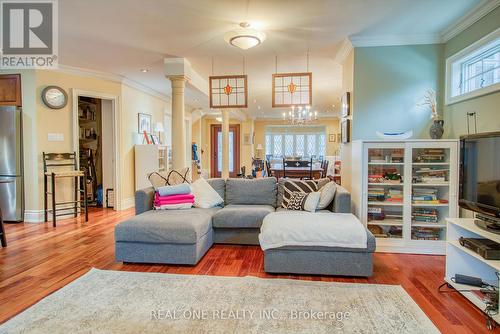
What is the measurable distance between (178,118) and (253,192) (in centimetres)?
171

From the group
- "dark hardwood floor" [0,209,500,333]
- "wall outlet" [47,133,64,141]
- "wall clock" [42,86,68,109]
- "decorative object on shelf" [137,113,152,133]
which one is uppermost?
"wall clock" [42,86,68,109]

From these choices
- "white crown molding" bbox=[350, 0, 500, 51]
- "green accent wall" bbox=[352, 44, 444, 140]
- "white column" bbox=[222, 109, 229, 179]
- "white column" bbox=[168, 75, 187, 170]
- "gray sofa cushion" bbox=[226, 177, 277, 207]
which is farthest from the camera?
"white column" bbox=[222, 109, 229, 179]

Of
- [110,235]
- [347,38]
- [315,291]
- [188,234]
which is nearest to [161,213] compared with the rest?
[188,234]

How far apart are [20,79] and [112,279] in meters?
3.96

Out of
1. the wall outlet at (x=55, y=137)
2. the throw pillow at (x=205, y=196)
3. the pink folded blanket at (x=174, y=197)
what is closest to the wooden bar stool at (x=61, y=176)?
the wall outlet at (x=55, y=137)

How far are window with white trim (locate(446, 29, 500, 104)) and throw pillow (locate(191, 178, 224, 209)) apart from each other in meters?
3.12

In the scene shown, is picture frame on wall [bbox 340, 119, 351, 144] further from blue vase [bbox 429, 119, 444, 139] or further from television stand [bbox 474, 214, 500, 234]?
television stand [bbox 474, 214, 500, 234]

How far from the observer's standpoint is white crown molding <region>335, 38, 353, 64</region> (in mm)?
3751

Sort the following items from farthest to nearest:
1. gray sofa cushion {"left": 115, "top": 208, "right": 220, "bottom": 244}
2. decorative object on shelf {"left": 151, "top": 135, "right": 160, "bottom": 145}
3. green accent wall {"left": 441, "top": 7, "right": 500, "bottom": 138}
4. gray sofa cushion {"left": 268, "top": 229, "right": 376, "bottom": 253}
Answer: decorative object on shelf {"left": 151, "top": 135, "right": 160, "bottom": 145} < gray sofa cushion {"left": 115, "top": 208, "right": 220, "bottom": 244} < green accent wall {"left": 441, "top": 7, "right": 500, "bottom": 138} < gray sofa cushion {"left": 268, "top": 229, "right": 376, "bottom": 253}

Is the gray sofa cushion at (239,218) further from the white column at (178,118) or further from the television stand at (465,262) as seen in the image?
the television stand at (465,262)

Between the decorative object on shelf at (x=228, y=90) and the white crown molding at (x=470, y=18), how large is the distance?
251 cm

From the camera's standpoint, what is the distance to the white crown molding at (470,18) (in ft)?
8.95

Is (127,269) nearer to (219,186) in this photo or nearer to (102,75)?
(219,186)

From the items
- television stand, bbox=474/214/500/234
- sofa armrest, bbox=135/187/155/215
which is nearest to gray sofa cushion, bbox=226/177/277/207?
sofa armrest, bbox=135/187/155/215
